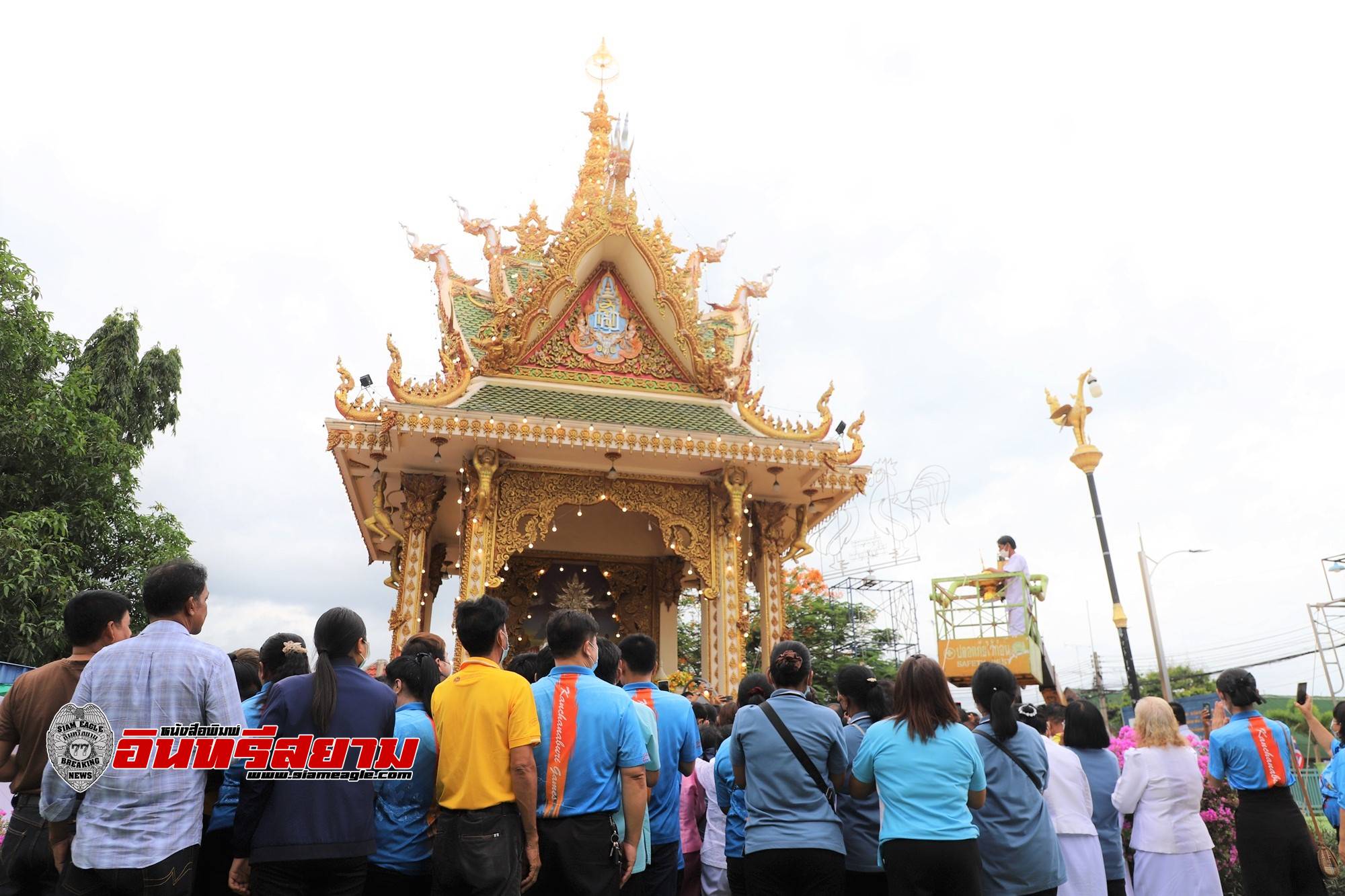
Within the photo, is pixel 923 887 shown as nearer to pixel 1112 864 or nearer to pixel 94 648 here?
pixel 1112 864

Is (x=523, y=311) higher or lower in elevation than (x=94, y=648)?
higher

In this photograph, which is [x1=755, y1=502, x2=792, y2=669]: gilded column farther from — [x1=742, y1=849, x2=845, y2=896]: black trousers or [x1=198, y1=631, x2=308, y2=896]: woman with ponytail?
[x1=198, y1=631, x2=308, y2=896]: woman with ponytail

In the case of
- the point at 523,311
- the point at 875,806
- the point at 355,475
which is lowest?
the point at 875,806

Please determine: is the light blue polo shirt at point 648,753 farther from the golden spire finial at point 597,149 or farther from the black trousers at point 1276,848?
the golden spire finial at point 597,149

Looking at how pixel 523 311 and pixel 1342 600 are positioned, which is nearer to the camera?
pixel 523 311

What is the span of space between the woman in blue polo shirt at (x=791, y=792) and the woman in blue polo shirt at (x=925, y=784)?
0.15 m

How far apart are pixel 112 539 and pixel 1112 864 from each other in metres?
15.9

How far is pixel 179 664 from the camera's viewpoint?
9.59 feet

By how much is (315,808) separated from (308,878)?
0.73ft

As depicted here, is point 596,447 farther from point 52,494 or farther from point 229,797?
point 52,494

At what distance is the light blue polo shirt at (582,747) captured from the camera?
3.23 m

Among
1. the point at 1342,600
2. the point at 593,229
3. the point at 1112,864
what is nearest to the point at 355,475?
the point at 593,229

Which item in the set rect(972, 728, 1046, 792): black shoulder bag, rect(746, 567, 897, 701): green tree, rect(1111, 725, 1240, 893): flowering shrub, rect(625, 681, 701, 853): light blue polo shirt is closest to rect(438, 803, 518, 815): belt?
rect(625, 681, 701, 853): light blue polo shirt

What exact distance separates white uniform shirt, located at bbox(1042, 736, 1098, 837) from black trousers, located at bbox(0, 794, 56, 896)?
3975 millimetres
